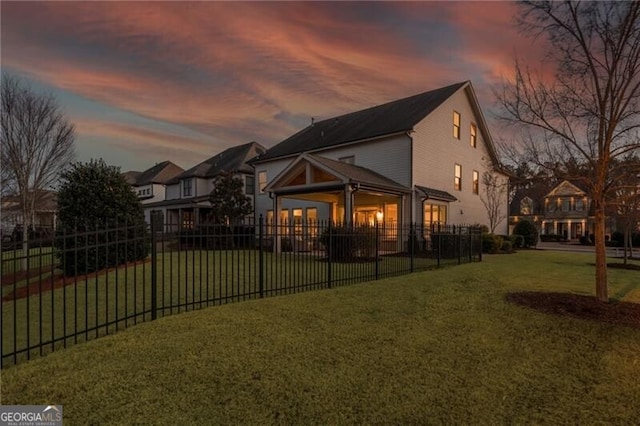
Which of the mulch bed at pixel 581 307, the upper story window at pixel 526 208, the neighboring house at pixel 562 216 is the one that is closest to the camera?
the mulch bed at pixel 581 307

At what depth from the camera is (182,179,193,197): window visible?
3219 centimetres

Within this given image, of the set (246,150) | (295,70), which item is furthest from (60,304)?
(246,150)

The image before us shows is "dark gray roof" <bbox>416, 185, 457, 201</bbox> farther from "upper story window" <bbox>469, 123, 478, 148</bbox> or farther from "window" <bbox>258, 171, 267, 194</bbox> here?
"window" <bbox>258, 171, 267, 194</bbox>

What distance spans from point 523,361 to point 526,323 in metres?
1.63

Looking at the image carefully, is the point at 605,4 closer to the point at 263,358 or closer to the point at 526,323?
the point at 526,323

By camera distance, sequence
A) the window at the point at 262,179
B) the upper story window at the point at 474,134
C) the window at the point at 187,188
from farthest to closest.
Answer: the window at the point at 187,188
the window at the point at 262,179
the upper story window at the point at 474,134

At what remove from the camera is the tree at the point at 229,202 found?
24219mm

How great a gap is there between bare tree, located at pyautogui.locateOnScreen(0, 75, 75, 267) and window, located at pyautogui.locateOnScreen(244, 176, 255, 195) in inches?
528

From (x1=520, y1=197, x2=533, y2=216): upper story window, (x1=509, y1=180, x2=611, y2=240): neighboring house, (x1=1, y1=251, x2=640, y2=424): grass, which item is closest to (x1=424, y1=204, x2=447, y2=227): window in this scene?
(x1=1, y1=251, x2=640, y2=424): grass

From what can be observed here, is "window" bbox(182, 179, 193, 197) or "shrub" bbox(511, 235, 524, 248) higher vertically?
"window" bbox(182, 179, 193, 197)

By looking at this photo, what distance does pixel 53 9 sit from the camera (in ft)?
24.6

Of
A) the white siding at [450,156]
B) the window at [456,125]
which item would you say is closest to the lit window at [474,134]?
the white siding at [450,156]

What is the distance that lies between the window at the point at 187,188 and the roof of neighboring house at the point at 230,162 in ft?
1.63

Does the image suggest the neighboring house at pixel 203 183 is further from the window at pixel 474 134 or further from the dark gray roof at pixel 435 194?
the window at pixel 474 134
